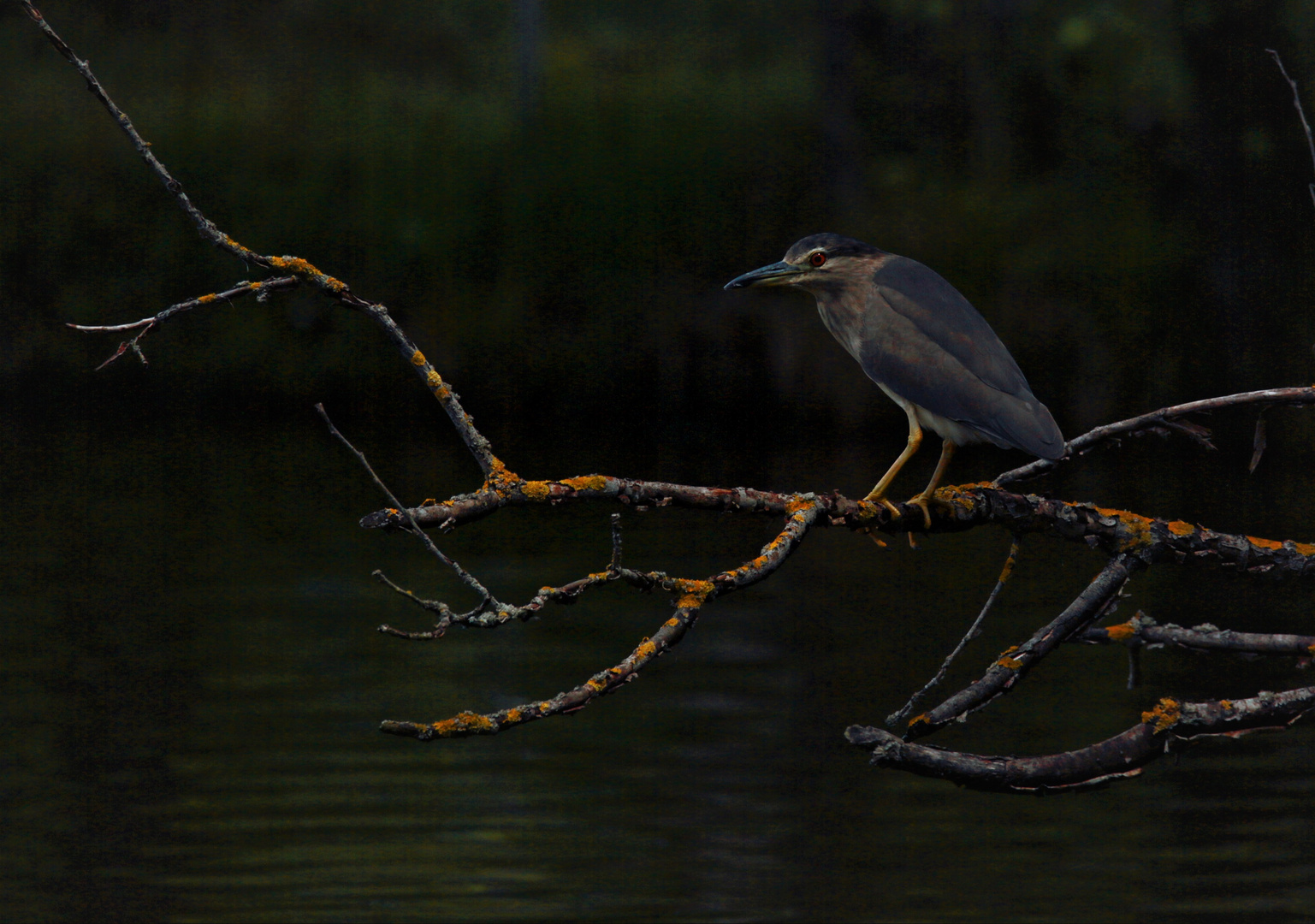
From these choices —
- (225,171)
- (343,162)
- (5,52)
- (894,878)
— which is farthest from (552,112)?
(894,878)

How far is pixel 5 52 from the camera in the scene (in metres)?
24.7

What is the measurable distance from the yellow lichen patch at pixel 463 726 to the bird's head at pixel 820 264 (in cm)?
209

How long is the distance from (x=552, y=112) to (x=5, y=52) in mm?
10706

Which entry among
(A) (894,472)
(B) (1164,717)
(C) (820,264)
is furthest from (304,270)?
(B) (1164,717)

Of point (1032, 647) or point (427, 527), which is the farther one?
point (1032, 647)

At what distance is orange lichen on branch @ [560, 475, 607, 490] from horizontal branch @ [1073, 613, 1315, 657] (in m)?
1.08

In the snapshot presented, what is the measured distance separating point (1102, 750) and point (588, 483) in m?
1.14

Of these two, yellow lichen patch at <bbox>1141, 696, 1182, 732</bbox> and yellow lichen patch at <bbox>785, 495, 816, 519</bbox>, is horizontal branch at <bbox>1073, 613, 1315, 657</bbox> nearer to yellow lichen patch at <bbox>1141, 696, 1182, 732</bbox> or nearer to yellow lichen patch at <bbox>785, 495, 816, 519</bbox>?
yellow lichen patch at <bbox>1141, 696, 1182, 732</bbox>

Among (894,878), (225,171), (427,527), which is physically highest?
(225,171)

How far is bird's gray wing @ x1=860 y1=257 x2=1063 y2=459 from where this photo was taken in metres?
4.36

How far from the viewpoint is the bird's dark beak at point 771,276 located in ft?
14.4

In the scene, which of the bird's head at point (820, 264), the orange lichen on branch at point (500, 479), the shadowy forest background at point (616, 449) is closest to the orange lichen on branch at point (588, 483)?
the orange lichen on branch at point (500, 479)

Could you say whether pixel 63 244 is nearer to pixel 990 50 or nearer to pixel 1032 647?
pixel 990 50

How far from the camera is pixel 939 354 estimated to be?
4512 millimetres
